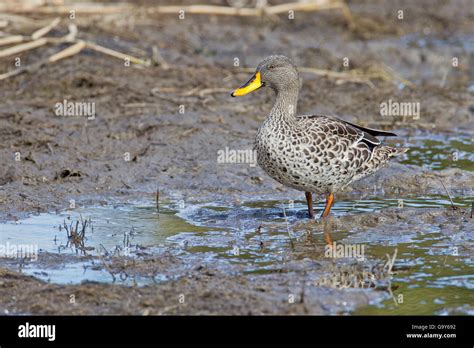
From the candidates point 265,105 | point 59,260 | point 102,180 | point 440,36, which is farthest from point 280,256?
point 440,36

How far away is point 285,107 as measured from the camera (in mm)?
8539

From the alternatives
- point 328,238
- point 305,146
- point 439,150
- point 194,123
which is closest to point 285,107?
point 305,146

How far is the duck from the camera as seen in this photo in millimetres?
8195

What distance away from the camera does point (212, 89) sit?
12.9m

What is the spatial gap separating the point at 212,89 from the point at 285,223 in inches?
184

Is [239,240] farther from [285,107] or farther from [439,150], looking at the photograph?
[439,150]

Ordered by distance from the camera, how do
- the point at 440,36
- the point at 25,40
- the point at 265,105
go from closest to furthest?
1. the point at 265,105
2. the point at 25,40
3. the point at 440,36

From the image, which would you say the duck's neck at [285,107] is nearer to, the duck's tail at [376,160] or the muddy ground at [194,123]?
the duck's tail at [376,160]

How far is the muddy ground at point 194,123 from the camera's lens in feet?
21.4

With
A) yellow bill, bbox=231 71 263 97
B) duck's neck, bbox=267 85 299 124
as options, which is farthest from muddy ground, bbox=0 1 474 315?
yellow bill, bbox=231 71 263 97
